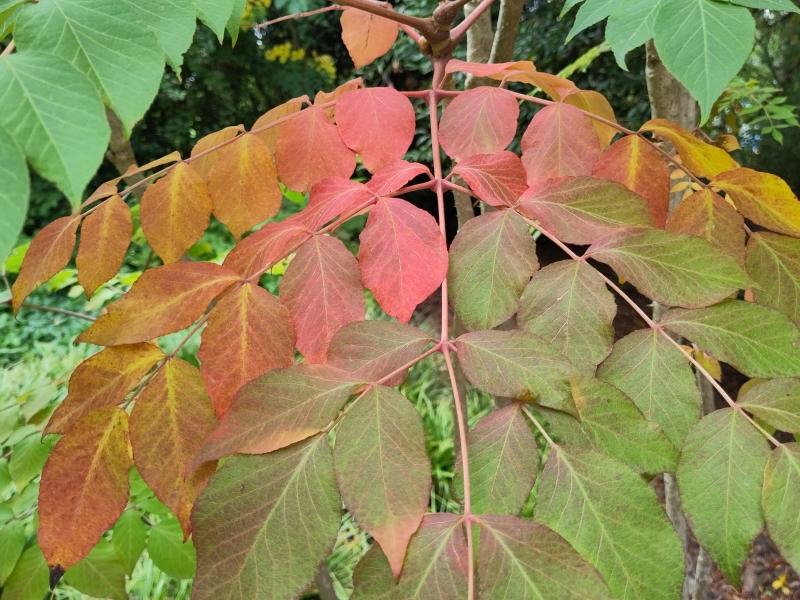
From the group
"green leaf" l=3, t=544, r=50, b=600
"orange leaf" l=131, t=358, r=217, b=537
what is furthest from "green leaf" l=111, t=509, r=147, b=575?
"orange leaf" l=131, t=358, r=217, b=537

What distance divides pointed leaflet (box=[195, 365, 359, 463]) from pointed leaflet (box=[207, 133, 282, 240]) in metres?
0.30

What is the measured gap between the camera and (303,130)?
66 centimetres

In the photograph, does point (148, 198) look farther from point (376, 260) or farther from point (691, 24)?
point (691, 24)

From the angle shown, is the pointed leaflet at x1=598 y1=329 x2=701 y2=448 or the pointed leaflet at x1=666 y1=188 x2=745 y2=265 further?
the pointed leaflet at x1=666 y1=188 x2=745 y2=265

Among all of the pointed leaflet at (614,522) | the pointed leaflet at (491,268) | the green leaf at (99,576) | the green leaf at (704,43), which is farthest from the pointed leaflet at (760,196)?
the green leaf at (99,576)

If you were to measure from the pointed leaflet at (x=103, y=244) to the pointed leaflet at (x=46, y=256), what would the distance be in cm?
1

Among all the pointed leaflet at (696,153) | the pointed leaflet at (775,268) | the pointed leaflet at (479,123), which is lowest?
the pointed leaflet at (775,268)

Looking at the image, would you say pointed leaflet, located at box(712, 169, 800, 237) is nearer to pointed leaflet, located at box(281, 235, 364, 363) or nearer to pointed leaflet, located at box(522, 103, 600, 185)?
pointed leaflet, located at box(522, 103, 600, 185)

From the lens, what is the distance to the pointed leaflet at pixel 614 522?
1.19 feet

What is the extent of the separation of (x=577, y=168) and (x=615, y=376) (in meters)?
0.23

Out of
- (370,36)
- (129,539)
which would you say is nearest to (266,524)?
(370,36)

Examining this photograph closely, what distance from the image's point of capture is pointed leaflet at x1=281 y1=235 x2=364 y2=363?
477 millimetres

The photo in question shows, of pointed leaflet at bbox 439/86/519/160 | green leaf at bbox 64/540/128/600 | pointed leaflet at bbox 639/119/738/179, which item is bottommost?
green leaf at bbox 64/540/128/600

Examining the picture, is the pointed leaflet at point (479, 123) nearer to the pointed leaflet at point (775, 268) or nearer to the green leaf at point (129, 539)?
the pointed leaflet at point (775, 268)
